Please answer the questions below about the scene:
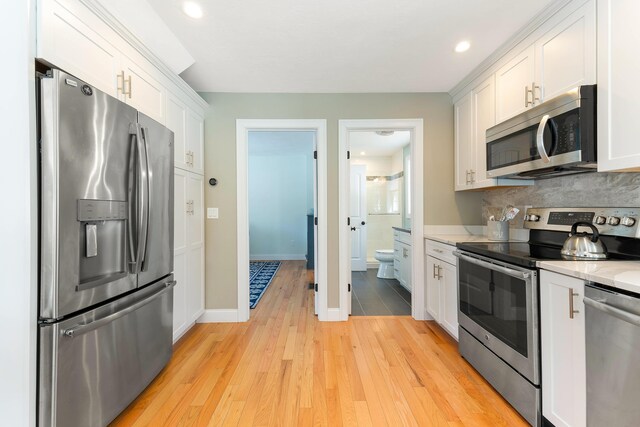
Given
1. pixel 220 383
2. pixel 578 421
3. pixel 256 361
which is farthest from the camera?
pixel 256 361

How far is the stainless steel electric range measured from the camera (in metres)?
1.47

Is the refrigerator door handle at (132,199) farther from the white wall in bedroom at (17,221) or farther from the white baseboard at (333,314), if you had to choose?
the white baseboard at (333,314)

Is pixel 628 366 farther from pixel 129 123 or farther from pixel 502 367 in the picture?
pixel 129 123

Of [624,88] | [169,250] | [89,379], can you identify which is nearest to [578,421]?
[624,88]

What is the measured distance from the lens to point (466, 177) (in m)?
2.69

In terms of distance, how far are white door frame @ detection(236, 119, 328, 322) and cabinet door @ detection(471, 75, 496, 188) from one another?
1418 mm

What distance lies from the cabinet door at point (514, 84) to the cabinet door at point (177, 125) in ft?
8.59

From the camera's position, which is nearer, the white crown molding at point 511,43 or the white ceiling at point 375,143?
the white crown molding at point 511,43

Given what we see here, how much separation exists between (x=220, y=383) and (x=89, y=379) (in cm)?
80

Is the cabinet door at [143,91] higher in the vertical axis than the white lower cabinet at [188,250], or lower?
higher

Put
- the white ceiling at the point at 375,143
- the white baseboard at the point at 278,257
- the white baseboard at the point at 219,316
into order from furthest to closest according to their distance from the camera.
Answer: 1. the white baseboard at the point at 278,257
2. the white ceiling at the point at 375,143
3. the white baseboard at the point at 219,316

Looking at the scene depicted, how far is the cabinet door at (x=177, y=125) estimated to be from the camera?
223 centimetres

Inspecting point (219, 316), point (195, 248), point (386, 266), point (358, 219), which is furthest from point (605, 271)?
point (358, 219)

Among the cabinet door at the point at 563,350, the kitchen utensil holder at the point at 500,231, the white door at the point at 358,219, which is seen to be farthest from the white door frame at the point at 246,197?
the white door at the point at 358,219
